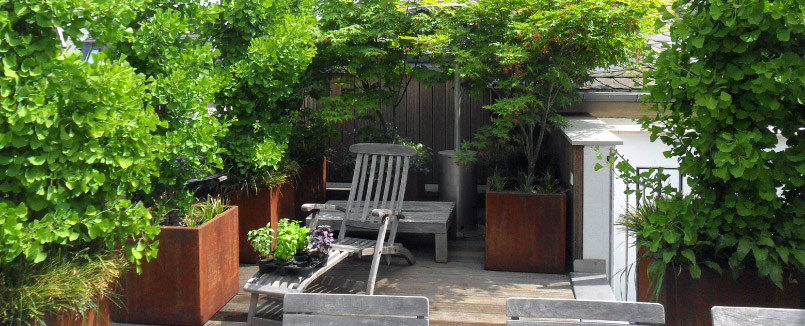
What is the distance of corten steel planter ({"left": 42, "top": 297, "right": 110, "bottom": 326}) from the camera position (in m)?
3.12

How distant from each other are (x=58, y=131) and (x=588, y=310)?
2.19 metres

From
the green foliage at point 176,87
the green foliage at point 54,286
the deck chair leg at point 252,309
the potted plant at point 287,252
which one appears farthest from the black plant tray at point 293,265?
the green foliage at point 54,286

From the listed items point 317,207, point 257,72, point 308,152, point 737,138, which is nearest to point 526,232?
point 317,207

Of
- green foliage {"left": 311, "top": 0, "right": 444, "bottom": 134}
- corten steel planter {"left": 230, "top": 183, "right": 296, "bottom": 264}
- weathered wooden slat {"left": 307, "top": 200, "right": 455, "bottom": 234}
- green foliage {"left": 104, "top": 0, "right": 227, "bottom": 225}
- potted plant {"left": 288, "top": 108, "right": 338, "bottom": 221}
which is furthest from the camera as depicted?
potted plant {"left": 288, "top": 108, "right": 338, "bottom": 221}

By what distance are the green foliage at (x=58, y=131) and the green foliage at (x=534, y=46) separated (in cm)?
318

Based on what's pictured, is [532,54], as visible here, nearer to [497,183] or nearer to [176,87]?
[497,183]

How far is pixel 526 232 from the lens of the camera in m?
5.77

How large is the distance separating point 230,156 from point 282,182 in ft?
1.86

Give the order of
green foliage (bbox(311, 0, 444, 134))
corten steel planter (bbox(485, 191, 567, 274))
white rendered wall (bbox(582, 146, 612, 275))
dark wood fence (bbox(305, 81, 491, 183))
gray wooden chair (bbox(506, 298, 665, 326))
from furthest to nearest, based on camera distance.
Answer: dark wood fence (bbox(305, 81, 491, 183))
green foliage (bbox(311, 0, 444, 134))
corten steel planter (bbox(485, 191, 567, 274))
white rendered wall (bbox(582, 146, 612, 275))
gray wooden chair (bbox(506, 298, 665, 326))

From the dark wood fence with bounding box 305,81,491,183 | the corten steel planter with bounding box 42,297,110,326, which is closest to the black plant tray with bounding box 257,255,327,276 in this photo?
the corten steel planter with bounding box 42,297,110,326

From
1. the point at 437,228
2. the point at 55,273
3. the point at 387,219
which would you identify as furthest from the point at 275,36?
the point at 55,273

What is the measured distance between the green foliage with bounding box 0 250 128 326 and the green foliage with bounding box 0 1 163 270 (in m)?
0.06

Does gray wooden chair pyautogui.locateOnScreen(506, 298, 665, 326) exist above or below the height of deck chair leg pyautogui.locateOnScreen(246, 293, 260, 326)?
above

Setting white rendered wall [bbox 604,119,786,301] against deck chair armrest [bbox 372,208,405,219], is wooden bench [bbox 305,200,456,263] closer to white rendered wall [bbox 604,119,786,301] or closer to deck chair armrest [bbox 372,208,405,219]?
deck chair armrest [bbox 372,208,405,219]
